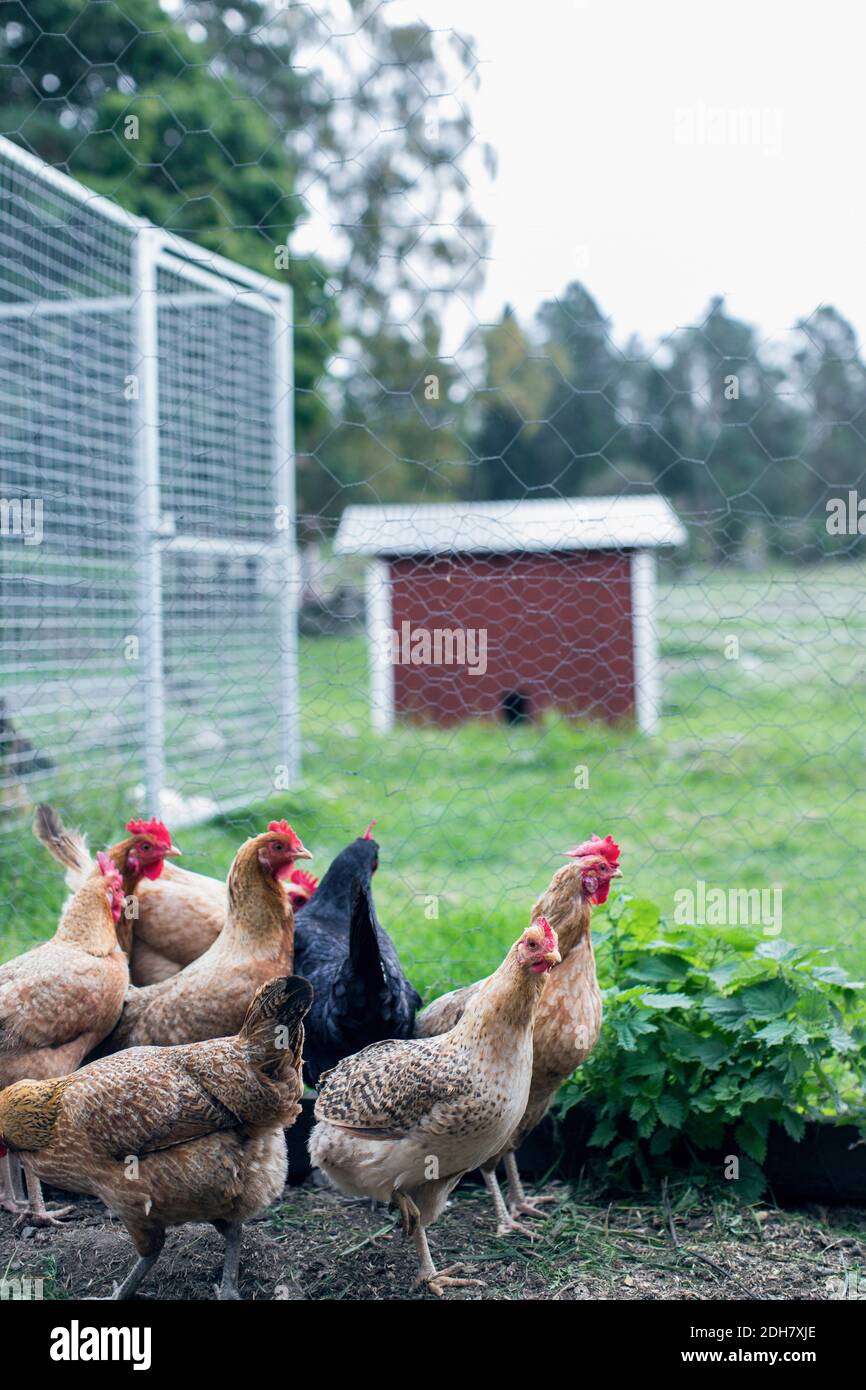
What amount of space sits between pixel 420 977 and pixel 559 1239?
2.48 feet

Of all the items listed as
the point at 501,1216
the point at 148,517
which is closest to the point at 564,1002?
the point at 501,1216

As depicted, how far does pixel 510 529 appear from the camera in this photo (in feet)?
8.47

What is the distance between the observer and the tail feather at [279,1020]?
179cm

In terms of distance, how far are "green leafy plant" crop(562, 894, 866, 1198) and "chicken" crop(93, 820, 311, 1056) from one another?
27.9 inches

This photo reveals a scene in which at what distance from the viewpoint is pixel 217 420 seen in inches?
189

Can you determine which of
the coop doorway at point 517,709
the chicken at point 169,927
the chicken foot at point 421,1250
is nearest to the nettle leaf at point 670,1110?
the chicken foot at point 421,1250

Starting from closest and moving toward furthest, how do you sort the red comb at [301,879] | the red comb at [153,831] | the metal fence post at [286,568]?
the red comb at [153,831] → the red comb at [301,879] → the metal fence post at [286,568]

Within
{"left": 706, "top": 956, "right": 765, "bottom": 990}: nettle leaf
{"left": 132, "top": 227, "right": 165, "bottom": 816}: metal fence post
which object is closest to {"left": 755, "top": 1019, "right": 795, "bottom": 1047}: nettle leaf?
{"left": 706, "top": 956, "right": 765, "bottom": 990}: nettle leaf

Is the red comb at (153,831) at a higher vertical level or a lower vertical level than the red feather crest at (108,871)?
higher

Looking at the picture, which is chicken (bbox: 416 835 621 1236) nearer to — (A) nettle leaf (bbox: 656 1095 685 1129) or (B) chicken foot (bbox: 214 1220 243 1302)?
(A) nettle leaf (bbox: 656 1095 685 1129)

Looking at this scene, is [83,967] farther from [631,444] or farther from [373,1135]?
[631,444]

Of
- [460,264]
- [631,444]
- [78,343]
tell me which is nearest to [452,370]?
[460,264]

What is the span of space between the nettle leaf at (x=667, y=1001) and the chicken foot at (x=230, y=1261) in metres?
0.87

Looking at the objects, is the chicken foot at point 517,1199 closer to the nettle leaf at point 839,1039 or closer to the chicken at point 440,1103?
the chicken at point 440,1103
